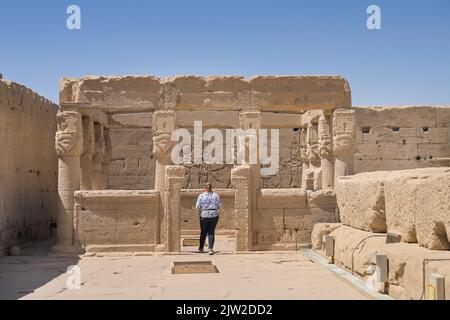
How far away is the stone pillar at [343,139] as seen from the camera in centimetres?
1263

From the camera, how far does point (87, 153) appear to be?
14383mm

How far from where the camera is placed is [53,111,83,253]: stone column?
12055mm

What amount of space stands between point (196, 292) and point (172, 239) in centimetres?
445

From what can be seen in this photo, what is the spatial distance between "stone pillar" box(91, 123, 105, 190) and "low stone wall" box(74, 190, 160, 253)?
3273mm

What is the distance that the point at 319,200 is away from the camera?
1229 centimetres

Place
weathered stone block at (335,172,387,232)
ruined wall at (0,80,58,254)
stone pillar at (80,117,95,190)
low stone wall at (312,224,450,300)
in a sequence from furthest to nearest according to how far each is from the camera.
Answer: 1. stone pillar at (80,117,95,190)
2. ruined wall at (0,80,58,254)
3. weathered stone block at (335,172,387,232)
4. low stone wall at (312,224,450,300)

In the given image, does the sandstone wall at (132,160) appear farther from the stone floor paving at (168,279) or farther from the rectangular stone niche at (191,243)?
the stone floor paving at (168,279)

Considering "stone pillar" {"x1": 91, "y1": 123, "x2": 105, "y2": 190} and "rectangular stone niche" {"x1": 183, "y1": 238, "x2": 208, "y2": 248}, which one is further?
"stone pillar" {"x1": 91, "y1": 123, "x2": 105, "y2": 190}

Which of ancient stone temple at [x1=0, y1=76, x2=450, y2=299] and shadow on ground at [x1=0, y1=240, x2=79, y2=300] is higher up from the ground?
ancient stone temple at [x1=0, y1=76, x2=450, y2=299]

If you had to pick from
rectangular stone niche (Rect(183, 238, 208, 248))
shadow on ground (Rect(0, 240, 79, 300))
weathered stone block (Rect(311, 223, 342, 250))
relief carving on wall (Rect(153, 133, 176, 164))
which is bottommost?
rectangular stone niche (Rect(183, 238, 208, 248))

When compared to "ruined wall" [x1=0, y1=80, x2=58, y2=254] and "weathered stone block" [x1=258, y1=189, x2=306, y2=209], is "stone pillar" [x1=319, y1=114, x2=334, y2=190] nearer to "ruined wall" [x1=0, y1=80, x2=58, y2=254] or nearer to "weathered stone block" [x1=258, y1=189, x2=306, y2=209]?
"weathered stone block" [x1=258, y1=189, x2=306, y2=209]

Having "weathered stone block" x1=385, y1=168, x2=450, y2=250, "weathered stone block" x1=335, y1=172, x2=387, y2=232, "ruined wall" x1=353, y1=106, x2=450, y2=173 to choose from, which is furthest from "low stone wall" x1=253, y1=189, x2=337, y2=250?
"ruined wall" x1=353, y1=106, x2=450, y2=173

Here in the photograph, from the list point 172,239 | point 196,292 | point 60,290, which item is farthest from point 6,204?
point 196,292

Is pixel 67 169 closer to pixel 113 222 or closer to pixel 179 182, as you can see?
pixel 113 222
